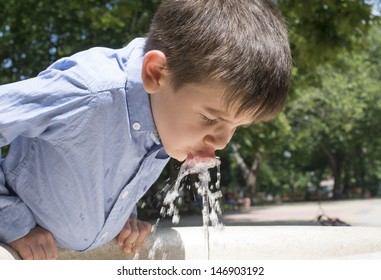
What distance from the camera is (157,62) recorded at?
126cm

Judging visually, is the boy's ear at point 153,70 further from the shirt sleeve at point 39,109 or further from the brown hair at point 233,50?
the shirt sleeve at point 39,109

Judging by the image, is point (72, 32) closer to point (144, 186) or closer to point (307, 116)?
point (144, 186)

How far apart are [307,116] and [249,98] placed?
18515mm

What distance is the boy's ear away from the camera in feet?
4.13

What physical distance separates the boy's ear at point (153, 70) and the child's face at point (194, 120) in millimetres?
21

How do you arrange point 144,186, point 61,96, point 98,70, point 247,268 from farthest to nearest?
1. point 144,186
2. point 98,70
3. point 61,96
4. point 247,268

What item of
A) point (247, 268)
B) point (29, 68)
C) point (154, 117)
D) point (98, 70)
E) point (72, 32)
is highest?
point (98, 70)

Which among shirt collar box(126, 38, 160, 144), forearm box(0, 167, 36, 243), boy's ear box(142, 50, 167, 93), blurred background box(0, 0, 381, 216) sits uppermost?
boy's ear box(142, 50, 167, 93)

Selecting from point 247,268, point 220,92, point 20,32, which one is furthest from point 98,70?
point 20,32

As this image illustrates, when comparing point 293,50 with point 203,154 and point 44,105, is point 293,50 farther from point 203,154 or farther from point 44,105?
point 44,105

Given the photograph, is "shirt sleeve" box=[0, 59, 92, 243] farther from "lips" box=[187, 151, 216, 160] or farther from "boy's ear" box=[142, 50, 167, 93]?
"lips" box=[187, 151, 216, 160]

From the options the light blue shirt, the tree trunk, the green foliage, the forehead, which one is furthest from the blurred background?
the tree trunk

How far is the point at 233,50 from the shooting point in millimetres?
1173

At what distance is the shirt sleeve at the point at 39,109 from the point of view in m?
1.11
